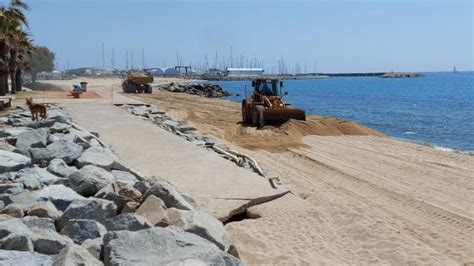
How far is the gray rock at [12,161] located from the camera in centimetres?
793

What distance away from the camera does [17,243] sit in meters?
4.54

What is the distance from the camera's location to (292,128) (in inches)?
841

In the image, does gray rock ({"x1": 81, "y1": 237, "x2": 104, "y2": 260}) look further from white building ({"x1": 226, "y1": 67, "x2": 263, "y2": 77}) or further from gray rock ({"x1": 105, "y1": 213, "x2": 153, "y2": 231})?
white building ({"x1": 226, "y1": 67, "x2": 263, "y2": 77})

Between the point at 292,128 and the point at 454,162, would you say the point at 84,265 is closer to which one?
the point at 454,162

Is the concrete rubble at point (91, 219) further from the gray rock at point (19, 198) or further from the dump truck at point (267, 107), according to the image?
the dump truck at point (267, 107)

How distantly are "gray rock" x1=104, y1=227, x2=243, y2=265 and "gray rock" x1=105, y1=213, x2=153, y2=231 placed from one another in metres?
0.42

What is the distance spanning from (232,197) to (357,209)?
90.6 inches

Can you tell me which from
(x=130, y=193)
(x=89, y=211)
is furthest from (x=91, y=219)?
(x=130, y=193)

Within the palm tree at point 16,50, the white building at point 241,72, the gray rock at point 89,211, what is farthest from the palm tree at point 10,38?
the white building at point 241,72

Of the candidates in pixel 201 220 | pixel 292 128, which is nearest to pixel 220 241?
pixel 201 220

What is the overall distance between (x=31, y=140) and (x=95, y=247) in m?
5.81

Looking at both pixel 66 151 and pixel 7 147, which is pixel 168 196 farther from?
pixel 7 147

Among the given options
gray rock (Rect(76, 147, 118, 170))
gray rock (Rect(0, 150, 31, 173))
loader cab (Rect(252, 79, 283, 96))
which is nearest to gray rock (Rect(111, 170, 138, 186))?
gray rock (Rect(76, 147, 118, 170))

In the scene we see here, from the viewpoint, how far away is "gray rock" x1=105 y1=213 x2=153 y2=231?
538cm
